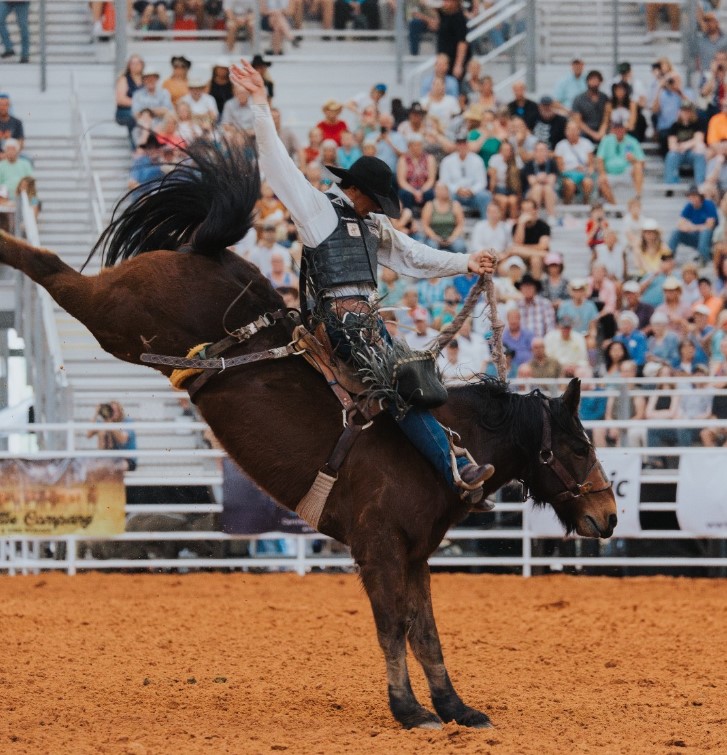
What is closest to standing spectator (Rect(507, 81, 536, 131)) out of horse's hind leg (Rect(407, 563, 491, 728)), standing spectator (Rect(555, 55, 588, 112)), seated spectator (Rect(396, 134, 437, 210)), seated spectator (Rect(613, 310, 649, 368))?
standing spectator (Rect(555, 55, 588, 112))

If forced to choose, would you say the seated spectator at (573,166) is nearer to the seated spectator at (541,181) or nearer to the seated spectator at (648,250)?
the seated spectator at (541,181)

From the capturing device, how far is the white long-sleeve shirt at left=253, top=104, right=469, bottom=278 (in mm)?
6059

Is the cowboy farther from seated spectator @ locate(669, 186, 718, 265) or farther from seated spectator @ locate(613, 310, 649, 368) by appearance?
seated spectator @ locate(669, 186, 718, 265)

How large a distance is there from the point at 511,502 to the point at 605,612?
2031 millimetres

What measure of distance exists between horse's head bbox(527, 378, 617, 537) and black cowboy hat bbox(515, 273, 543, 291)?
682cm

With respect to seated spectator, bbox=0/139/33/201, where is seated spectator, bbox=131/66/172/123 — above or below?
above

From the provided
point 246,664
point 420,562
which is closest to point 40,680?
point 246,664

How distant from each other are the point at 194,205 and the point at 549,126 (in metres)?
10.5

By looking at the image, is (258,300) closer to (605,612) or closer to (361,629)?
(361,629)

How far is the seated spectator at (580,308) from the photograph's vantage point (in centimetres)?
1367

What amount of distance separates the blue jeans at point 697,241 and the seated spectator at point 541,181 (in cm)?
136

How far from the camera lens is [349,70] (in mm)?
18062

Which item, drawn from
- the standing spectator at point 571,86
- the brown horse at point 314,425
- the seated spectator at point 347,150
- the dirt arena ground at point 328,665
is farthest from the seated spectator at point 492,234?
the brown horse at point 314,425

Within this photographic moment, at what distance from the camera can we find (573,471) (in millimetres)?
6637
